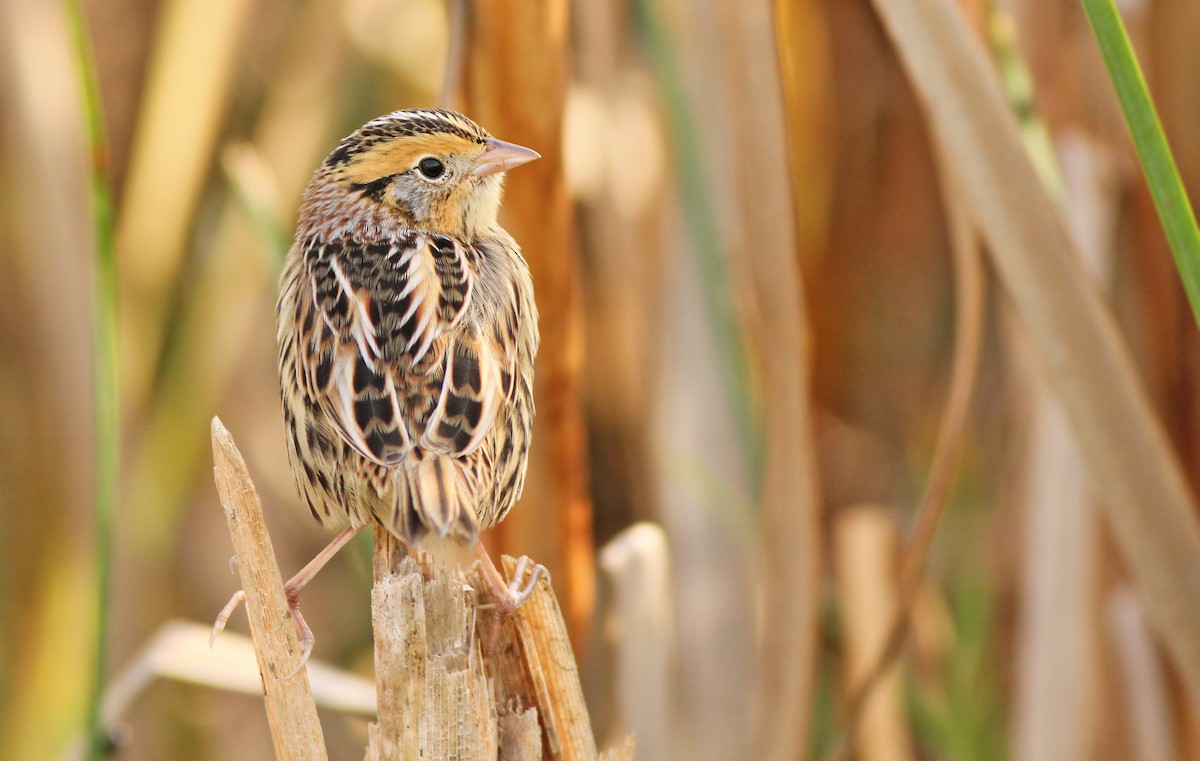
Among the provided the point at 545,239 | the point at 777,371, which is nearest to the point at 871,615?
the point at 777,371

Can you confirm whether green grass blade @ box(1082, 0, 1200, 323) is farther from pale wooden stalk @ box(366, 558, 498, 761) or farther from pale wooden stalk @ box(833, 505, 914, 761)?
pale wooden stalk @ box(833, 505, 914, 761)

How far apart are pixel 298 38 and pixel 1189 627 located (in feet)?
7.96

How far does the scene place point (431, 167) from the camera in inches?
75.8

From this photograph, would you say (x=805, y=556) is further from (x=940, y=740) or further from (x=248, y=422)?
(x=248, y=422)

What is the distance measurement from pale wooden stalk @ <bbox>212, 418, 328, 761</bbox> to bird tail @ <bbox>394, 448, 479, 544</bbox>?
0.17m

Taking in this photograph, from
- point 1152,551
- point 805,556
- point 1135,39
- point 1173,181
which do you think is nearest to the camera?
point 1173,181

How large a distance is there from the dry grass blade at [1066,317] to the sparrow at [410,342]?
26.7 inches

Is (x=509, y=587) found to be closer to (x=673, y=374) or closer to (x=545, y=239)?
(x=545, y=239)

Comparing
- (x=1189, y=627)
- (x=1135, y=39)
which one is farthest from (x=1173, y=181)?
(x=1135, y=39)

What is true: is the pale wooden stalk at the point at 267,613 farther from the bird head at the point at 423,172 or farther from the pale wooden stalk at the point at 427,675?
the bird head at the point at 423,172

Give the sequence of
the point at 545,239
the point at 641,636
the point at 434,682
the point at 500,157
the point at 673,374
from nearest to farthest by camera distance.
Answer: the point at 434,682 < the point at 500,157 < the point at 545,239 < the point at 641,636 < the point at 673,374

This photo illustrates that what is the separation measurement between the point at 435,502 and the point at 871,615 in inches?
76.9

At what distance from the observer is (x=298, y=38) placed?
3.13 m

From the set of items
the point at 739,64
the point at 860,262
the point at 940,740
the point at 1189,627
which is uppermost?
the point at 739,64
